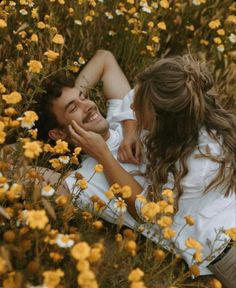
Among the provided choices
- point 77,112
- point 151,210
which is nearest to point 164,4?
point 77,112

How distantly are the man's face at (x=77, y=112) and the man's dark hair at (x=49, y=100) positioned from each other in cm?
2

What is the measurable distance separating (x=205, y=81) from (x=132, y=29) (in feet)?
3.61

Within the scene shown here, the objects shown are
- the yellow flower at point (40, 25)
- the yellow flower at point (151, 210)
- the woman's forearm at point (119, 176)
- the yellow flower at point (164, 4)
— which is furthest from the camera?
the yellow flower at point (164, 4)

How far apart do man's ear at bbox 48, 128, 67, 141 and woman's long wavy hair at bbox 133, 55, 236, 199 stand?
463 mm

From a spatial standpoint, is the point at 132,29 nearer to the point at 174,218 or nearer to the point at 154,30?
the point at 154,30

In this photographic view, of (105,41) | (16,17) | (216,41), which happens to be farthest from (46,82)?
(216,41)

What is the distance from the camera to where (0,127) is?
139 cm

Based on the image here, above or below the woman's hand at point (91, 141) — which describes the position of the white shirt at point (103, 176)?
below

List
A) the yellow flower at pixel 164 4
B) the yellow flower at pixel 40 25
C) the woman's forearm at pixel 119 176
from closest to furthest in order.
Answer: the woman's forearm at pixel 119 176
the yellow flower at pixel 40 25
the yellow flower at pixel 164 4

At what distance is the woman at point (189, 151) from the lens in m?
1.79

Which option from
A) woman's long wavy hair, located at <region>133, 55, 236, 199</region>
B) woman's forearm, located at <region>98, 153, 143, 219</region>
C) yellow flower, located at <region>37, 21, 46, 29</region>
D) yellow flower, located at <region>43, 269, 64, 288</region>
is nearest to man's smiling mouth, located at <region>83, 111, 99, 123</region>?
woman's forearm, located at <region>98, 153, 143, 219</region>

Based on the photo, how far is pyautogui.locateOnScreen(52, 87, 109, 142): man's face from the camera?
2.20 metres

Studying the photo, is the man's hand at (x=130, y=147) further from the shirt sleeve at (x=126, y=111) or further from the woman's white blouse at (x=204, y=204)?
the woman's white blouse at (x=204, y=204)

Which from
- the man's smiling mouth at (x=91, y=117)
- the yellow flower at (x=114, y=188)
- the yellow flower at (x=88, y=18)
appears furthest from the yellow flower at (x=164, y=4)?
the yellow flower at (x=114, y=188)
